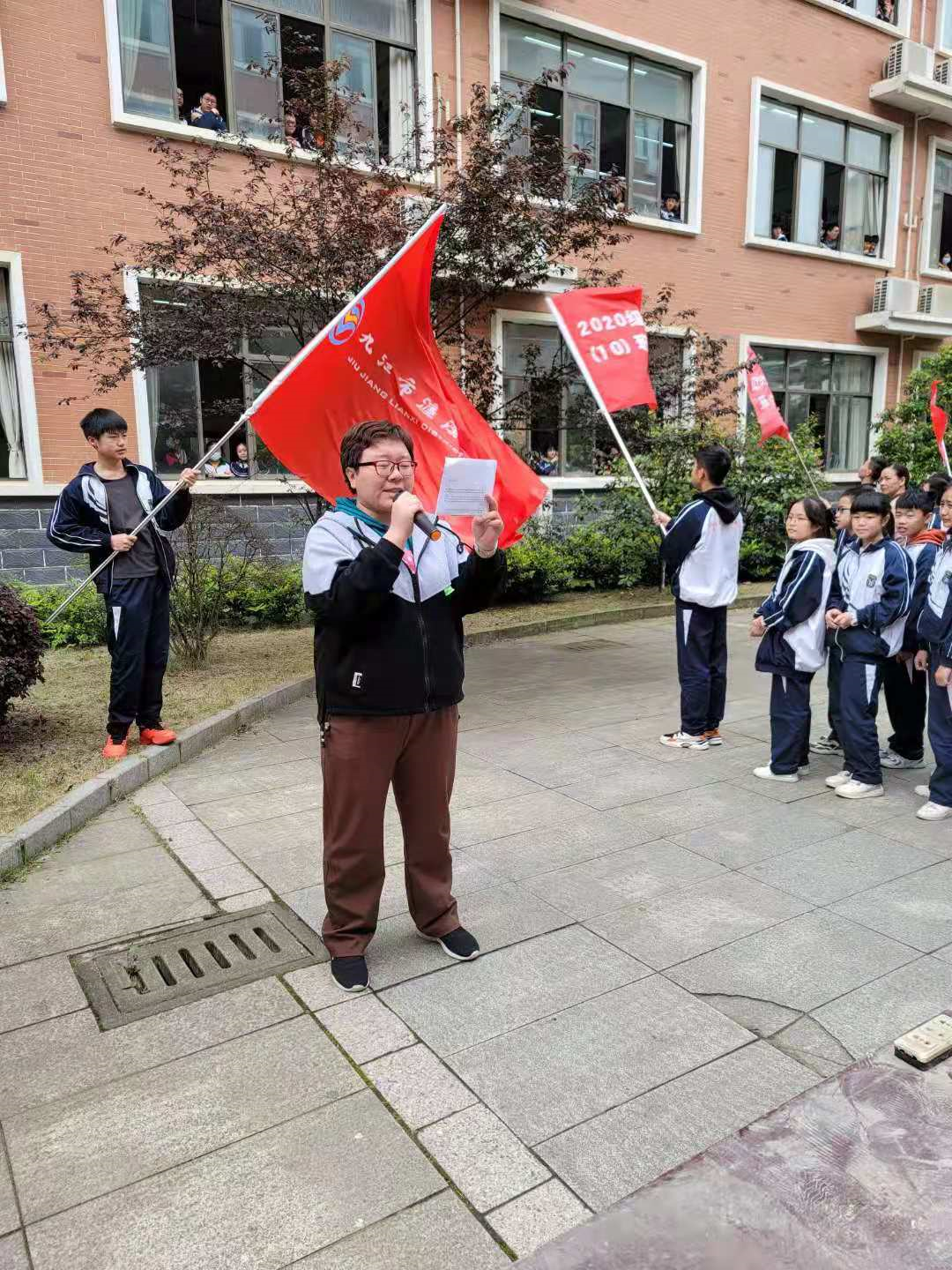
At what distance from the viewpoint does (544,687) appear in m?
8.03

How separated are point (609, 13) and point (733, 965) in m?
15.6

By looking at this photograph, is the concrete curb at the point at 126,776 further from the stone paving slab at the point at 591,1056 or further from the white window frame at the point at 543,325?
the white window frame at the point at 543,325

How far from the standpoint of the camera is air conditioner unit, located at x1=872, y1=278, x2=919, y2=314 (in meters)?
17.9

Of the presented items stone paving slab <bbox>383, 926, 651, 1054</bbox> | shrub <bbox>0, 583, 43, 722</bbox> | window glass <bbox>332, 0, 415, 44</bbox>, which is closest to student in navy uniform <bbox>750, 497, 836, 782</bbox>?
stone paving slab <bbox>383, 926, 651, 1054</bbox>

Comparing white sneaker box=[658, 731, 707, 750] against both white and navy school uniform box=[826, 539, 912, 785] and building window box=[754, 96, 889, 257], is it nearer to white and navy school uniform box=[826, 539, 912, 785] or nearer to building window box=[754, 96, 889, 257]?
white and navy school uniform box=[826, 539, 912, 785]

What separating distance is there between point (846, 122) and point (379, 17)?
983cm

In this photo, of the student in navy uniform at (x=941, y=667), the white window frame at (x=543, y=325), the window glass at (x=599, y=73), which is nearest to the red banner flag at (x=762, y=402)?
the student in navy uniform at (x=941, y=667)

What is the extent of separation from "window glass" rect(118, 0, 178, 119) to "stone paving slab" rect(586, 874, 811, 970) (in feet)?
36.8

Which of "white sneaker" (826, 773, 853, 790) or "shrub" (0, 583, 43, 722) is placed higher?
"shrub" (0, 583, 43, 722)

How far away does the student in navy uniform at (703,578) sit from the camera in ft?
19.3

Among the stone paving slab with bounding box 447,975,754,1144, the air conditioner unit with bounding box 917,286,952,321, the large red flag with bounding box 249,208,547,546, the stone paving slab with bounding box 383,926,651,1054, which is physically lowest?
the stone paving slab with bounding box 383,926,651,1054

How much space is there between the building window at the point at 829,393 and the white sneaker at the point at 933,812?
13523 mm

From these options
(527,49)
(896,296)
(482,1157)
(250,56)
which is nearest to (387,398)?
(482,1157)

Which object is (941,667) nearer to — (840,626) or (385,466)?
(840,626)
